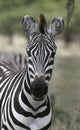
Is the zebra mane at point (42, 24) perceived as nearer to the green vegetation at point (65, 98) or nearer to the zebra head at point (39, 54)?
the zebra head at point (39, 54)

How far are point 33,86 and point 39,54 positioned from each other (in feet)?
1.26

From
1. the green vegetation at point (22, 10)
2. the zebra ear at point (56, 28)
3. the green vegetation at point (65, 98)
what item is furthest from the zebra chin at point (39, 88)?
the green vegetation at point (22, 10)

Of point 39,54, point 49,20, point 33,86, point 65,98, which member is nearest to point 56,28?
point 39,54

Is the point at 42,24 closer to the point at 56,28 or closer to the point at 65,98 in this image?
the point at 56,28

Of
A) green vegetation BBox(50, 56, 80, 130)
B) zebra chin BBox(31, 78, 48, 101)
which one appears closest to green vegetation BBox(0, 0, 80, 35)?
green vegetation BBox(50, 56, 80, 130)

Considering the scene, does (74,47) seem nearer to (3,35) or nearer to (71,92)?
(3,35)

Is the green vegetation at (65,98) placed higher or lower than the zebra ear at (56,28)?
lower

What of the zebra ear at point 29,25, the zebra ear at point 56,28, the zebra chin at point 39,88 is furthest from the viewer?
the zebra ear at point 56,28

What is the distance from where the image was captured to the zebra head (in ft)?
24.8

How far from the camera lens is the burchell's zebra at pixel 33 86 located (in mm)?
7648

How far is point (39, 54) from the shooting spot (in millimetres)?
7688

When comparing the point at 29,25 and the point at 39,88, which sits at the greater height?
the point at 29,25

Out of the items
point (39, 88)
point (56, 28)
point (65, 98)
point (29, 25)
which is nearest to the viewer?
point (39, 88)

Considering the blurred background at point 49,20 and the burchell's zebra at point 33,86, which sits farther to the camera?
the blurred background at point 49,20
